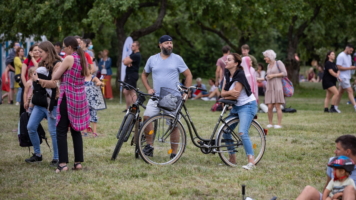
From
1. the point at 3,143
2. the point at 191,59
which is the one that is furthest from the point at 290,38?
the point at 3,143

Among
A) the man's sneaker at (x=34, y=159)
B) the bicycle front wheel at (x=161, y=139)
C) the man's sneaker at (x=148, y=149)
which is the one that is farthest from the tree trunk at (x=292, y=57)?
the man's sneaker at (x=34, y=159)

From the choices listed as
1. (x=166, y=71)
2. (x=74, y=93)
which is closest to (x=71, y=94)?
(x=74, y=93)

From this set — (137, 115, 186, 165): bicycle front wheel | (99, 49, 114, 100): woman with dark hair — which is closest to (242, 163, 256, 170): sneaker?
(137, 115, 186, 165): bicycle front wheel

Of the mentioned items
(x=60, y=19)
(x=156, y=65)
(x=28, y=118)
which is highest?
(x=60, y=19)

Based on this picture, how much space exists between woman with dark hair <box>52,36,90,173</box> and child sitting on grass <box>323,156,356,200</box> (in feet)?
11.6

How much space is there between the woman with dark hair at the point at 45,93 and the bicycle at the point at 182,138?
122 cm

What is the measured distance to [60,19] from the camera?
21.3 meters

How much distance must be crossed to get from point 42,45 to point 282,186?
359 centimetres

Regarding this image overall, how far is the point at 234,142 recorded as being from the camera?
27.2 feet

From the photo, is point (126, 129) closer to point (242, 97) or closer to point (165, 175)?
point (165, 175)

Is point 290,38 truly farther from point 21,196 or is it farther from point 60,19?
point 21,196

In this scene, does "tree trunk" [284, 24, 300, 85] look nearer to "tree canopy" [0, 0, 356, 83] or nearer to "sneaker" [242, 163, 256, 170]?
"tree canopy" [0, 0, 356, 83]

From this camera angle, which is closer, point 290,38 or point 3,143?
point 3,143

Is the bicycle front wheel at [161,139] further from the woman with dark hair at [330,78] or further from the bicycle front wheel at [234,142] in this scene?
the woman with dark hair at [330,78]
